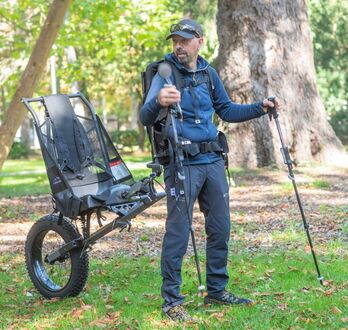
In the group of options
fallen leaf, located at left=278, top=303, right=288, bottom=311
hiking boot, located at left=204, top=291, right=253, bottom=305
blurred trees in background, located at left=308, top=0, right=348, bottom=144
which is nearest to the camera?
fallen leaf, located at left=278, top=303, right=288, bottom=311

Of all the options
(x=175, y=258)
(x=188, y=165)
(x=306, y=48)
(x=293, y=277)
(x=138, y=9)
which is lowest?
(x=293, y=277)

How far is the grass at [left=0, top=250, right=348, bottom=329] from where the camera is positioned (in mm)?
5887

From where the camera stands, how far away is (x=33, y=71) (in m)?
13.9

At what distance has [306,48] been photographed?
17.6 metres

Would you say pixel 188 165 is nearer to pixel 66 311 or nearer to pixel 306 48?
pixel 66 311

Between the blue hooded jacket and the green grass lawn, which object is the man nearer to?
the blue hooded jacket

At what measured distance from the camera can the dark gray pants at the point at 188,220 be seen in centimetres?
591

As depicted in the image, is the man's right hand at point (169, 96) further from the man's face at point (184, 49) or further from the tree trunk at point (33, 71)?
the tree trunk at point (33, 71)

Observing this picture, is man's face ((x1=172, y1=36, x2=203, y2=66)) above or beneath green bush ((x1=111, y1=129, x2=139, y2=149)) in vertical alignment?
above

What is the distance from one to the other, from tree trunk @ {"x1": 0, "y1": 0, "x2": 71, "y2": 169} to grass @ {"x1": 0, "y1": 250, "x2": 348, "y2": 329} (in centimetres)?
550

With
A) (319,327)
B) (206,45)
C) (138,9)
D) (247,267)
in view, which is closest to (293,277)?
(247,267)

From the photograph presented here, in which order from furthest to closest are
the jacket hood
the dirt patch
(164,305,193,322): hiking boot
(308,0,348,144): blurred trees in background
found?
(308,0,348,144): blurred trees in background
the dirt patch
the jacket hood
(164,305,193,322): hiking boot

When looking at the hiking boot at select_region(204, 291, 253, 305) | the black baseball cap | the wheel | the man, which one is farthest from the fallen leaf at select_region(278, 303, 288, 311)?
the black baseball cap

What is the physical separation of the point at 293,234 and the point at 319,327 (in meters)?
3.86
